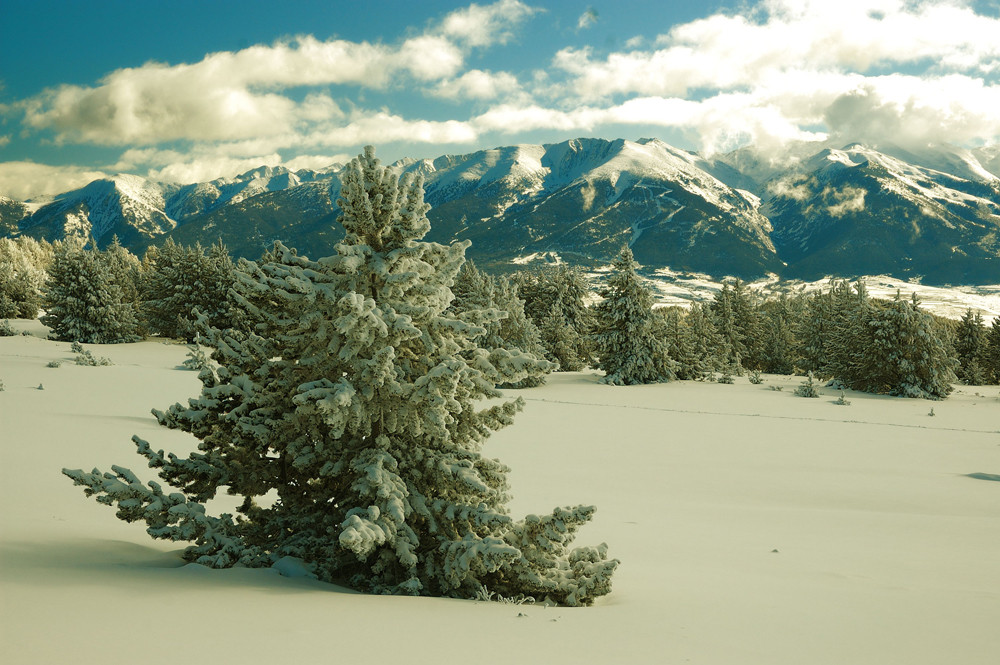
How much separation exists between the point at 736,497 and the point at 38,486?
8.55 metres

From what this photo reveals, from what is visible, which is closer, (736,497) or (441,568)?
(441,568)

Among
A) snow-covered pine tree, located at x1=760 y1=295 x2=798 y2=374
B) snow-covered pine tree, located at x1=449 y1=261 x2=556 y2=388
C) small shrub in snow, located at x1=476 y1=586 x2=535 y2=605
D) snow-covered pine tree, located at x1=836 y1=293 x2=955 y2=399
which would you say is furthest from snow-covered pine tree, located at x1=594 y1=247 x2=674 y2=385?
small shrub in snow, located at x1=476 y1=586 x2=535 y2=605

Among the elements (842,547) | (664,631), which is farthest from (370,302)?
(842,547)

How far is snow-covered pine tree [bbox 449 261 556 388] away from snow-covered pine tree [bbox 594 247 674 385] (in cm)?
308

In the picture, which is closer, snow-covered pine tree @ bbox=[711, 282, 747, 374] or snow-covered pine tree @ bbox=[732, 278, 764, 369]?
snow-covered pine tree @ bbox=[711, 282, 747, 374]

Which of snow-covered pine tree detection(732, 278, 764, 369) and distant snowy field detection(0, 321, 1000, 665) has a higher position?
snow-covered pine tree detection(732, 278, 764, 369)

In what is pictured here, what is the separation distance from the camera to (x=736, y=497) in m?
8.78

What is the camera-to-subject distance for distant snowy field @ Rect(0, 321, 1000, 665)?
9.74 ft

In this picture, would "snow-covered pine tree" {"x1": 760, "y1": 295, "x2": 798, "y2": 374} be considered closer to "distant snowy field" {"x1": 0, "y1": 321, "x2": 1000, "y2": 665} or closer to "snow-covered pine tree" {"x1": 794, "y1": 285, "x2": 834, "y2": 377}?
"snow-covered pine tree" {"x1": 794, "y1": 285, "x2": 834, "y2": 377}

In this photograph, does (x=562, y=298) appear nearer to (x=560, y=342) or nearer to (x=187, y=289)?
(x=560, y=342)

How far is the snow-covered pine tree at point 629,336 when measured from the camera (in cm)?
2461

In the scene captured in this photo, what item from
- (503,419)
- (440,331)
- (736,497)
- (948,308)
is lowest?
(736,497)

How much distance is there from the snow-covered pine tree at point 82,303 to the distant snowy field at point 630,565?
18.9m

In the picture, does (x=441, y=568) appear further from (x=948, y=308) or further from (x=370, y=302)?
(x=948, y=308)
